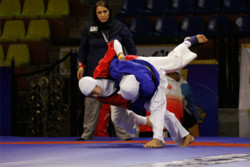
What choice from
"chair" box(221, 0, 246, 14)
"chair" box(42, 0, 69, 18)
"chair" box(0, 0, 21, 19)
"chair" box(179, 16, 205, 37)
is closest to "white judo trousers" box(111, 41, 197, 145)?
"chair" box(179, 16, 205, 37)

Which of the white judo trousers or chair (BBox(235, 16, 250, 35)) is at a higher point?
chair (BBox(235, 16, 250, 35))

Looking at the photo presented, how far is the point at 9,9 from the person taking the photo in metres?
12.2

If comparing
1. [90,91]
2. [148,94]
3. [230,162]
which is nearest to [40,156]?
[90,91]

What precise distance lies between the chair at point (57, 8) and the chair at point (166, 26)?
2.18m

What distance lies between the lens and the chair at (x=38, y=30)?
1127cm

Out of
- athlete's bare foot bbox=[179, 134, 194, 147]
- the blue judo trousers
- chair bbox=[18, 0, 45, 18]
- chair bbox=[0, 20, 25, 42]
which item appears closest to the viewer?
the blue judo trousers

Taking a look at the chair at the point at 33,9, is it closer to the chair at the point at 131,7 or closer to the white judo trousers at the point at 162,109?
the chair at the point at 131,7

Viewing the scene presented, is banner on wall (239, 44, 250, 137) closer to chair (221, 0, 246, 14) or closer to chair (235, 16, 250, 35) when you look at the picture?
chair (235, 16, 250, 35)

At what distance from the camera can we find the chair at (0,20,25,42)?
1159 centimetres

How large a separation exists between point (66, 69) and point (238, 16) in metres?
3.46

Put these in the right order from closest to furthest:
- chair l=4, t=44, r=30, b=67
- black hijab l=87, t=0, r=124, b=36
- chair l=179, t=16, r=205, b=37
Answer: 1. black hijab l=87, t=0, r=124, b=36
2. chair l=179, t=16, r=205, b=37
3. chair l=4, t=44, r=30, b=67

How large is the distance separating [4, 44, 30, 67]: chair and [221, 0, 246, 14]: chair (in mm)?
3995

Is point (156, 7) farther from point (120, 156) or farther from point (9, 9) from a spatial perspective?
point (120, 156)

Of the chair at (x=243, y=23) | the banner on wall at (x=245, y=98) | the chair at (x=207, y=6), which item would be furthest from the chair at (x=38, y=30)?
the banner on wall at (x=245, y=98)
